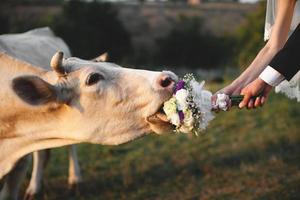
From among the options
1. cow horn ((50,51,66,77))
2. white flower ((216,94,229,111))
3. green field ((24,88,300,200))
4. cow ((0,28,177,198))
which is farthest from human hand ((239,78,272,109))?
green field ((24,88,300,200))

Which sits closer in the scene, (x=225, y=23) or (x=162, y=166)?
(x=162, y=166)

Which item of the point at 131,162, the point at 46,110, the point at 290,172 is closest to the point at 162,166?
the point at 131,162

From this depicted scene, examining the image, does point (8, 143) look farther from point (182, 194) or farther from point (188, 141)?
point (188, 141)

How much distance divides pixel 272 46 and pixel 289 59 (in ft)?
→ 1.89

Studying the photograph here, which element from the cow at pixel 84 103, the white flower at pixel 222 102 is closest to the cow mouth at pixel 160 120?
the cow at pixel 84 103

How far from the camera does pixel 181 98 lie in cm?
327

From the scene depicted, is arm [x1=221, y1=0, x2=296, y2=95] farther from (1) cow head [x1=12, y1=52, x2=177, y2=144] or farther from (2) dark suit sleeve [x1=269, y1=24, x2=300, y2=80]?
(1) cow head [x1=12, y1=52, x2=177, y2=144]

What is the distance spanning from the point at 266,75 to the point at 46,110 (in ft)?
4.97

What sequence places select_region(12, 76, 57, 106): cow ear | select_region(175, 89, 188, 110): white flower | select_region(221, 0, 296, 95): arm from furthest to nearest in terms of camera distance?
select_region(221, 0, 296, 95): arm → select_region(12, 76, 57, 106): cow ear → select_region(175, 89, 188, 110): white flower

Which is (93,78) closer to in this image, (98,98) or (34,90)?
(98,98)

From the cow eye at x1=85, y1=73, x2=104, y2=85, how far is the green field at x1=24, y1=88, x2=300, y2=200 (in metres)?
2.20

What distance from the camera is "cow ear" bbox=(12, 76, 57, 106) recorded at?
3.51 m

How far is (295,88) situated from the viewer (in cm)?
453

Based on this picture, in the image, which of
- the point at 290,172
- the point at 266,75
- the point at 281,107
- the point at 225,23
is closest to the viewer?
the point at 266,75
